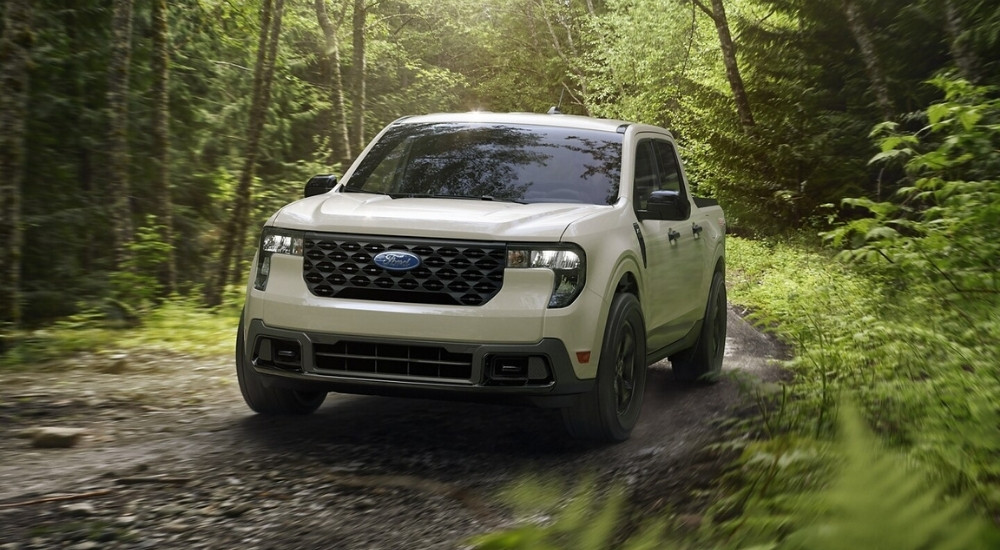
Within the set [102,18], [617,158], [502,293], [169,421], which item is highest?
[102,18]

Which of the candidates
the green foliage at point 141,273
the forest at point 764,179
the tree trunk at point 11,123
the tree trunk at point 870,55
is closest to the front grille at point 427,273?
the forest at point 764,179

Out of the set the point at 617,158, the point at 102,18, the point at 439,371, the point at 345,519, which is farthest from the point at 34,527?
the point at 102,18

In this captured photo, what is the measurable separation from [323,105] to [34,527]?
1916cm

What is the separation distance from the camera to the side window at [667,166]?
867 cm

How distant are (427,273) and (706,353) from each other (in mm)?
3737

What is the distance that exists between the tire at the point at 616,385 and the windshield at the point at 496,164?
869mm

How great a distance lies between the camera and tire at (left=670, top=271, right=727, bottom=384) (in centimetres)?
912

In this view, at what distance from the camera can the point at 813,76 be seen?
64.8ft

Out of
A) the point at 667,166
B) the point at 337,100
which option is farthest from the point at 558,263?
the point at 337,100

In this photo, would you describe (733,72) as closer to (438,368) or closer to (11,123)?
(11,123)

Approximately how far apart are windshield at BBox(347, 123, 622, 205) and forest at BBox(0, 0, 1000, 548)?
184 cm

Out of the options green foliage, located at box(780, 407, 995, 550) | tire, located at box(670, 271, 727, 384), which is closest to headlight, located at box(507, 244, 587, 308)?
tire, located at box(670, 271, 727, 384)

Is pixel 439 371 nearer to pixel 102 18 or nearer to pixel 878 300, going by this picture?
pixel 878 300

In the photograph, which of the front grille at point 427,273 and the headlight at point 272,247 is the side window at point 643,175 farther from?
the headlight at point 272,247
